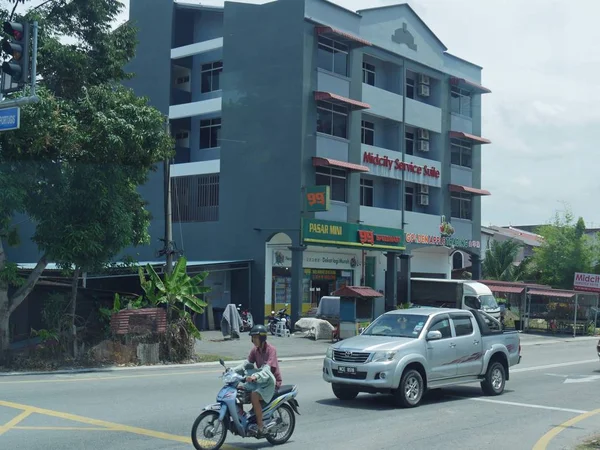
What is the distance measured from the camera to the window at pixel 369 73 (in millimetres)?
39406

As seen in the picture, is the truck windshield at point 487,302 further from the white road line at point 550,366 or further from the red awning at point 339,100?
the white road line at point 550,366

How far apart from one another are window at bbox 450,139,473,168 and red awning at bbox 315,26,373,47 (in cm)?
1081

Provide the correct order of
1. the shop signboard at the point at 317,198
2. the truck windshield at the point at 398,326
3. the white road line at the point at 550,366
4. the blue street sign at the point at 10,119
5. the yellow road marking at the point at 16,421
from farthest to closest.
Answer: the shop signboard at the point at 317,198, the white road line at the point at 550,366, the truck windshield at the point at 398,326, the blue street sign at the point at 10,119, the yellow road marking at the point at 16,421

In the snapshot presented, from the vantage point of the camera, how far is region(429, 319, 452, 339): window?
14.3 meters

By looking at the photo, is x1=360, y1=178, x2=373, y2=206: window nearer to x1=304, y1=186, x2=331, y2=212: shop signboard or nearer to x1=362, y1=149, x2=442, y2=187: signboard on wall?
x1=362, y1=149, x2=442, y2=187: signboard on wall

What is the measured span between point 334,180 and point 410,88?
9.54 metres

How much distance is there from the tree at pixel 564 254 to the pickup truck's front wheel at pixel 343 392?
41.8 m

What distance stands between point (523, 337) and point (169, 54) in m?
23.1

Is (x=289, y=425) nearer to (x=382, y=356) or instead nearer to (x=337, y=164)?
(x=382, y=356)

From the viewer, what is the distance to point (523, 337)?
37.6m

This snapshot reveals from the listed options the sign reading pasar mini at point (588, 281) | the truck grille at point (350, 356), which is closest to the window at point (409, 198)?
the sign reading pasar mini at point (588, 281)

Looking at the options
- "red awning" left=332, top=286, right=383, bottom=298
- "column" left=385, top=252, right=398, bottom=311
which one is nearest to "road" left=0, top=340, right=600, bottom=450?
"red awning" left=332, top=286, right=383, bottom=298

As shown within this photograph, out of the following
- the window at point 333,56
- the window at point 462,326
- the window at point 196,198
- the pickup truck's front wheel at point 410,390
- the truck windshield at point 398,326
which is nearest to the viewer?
the pickup truck's front wheel at point 410,390

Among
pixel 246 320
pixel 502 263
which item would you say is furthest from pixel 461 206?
pixel 246 320
